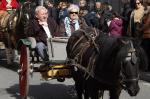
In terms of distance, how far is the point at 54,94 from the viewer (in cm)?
931

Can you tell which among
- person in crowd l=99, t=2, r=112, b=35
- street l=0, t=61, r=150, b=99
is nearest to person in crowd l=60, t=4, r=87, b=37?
street l=0, t=61, r=150, b=99

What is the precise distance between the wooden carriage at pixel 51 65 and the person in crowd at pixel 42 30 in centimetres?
22

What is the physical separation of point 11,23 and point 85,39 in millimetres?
5004

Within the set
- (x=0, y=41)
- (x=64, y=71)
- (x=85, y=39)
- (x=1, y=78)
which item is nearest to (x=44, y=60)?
(x=64, y=71)

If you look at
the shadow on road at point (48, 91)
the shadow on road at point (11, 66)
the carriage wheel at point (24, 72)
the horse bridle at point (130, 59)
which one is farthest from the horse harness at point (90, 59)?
the shadow on road at point (11, 66)

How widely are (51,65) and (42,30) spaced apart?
0.92 meters

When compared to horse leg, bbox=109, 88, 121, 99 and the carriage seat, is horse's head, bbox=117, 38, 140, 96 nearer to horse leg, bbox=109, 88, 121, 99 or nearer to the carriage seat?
horse leg, bbox=109, 88, 121, 99

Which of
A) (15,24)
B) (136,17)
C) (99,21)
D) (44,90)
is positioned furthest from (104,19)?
(44,90)

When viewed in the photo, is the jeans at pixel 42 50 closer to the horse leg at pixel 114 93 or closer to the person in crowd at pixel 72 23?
the person in crowd at pixel 72 23

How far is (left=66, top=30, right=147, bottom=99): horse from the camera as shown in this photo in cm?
590

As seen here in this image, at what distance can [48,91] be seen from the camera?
31.8 feet

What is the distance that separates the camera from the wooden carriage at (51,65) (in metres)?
7.87

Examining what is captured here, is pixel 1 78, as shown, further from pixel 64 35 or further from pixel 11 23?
pixel 64 35

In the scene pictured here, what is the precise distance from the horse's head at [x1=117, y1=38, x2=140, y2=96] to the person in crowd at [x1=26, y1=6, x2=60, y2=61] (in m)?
2.55
